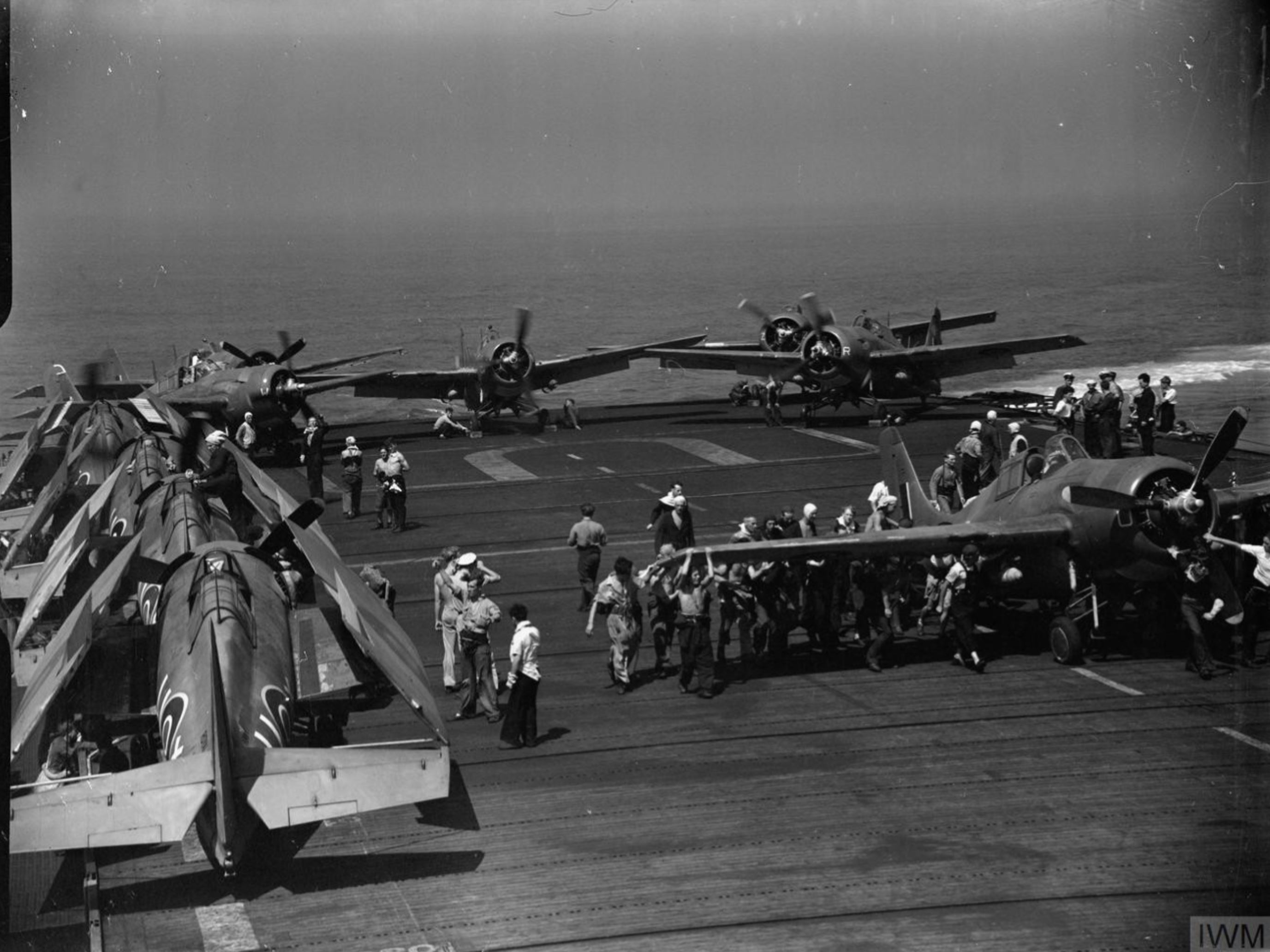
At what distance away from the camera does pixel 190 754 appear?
12.4 m

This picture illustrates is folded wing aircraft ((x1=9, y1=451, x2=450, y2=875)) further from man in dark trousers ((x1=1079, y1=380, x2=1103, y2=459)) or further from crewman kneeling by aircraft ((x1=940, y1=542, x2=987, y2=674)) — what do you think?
man in dark trousers ((x1=1079, y1=380, x2=1103, y2=459))

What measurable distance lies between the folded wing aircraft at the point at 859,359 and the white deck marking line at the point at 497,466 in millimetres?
7176

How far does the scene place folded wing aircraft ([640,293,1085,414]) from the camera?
1700 inches

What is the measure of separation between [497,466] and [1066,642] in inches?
843

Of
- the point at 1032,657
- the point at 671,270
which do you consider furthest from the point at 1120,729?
the point at 671,270

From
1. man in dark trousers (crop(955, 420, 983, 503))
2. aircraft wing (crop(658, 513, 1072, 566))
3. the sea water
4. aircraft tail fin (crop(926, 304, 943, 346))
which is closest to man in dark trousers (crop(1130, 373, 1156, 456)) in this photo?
man in dark trousers (crop(955, 420, 983, 503))

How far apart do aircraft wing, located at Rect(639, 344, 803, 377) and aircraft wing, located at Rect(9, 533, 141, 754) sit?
1198 inches

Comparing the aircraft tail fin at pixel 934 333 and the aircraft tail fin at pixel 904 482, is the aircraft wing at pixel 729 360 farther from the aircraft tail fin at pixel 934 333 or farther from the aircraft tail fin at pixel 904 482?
the aircraft tail fin at pixel 904 482

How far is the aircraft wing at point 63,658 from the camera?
13133 millimetres

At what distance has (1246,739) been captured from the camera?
1630cm

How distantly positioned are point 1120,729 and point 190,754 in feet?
35.2

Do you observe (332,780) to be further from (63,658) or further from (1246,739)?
(1246,739)

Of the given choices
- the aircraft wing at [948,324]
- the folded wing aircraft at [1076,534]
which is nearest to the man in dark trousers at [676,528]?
the folded wing aircraft at [1076,534]

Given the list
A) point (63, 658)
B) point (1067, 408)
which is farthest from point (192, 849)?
point (1067, 408)
